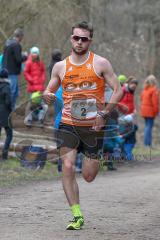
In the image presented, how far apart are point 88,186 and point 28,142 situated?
3.25 meters

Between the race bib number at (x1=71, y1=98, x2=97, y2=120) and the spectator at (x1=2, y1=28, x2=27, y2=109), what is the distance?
26.1ft

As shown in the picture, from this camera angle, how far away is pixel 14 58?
16.8 meters

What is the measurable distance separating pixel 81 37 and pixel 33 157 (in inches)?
268

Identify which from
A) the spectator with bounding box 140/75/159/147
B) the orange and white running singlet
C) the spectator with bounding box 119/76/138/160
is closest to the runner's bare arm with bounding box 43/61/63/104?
the orange and white running singlet

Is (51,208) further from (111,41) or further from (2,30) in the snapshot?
(111,41)

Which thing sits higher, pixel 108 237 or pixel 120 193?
pixel 108 237

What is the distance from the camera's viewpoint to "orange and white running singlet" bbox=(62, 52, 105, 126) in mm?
8398

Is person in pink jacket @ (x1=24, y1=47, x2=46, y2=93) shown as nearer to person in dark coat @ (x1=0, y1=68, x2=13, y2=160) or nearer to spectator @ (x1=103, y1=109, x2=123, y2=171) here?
spectator @ (x1=103, y1=109, x2=123, y2=171)

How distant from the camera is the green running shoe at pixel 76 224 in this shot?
818 centimetres

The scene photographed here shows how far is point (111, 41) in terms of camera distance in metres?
23.8

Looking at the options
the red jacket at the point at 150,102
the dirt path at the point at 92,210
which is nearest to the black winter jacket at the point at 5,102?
the dirt path at the point at 92,210

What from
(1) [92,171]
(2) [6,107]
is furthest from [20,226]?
(2) [6,107]

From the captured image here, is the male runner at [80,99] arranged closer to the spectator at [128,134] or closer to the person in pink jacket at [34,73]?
the spectator at [128,134]

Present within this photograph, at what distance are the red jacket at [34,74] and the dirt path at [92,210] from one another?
4.37m
